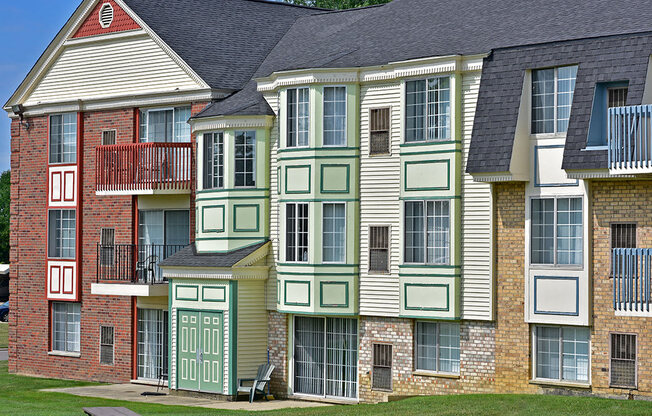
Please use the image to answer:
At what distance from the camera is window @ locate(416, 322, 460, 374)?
27672 mm

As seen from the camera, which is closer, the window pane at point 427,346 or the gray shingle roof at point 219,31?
the window pane at point 427,346

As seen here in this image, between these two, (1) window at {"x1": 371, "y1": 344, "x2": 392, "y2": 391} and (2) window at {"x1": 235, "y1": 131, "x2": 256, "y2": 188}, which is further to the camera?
(2) window at {"x1": 235, "y1": 131, "x2": 256, "y2": 188}

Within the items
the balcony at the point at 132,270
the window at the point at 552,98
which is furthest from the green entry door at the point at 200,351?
the window at the point at 552,98

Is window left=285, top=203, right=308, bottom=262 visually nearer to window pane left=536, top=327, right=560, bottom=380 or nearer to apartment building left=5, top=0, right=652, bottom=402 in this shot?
apartment building left=5, top=0, right=652, bottom=402

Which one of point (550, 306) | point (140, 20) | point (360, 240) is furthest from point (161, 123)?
point (550, 306)

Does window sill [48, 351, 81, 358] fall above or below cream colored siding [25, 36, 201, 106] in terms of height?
Result: below

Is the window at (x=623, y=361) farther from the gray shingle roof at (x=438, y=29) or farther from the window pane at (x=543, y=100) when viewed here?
the gray shingle roof at (x=438, y=29)

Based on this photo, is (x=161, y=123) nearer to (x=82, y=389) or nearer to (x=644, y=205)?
(x=82, y=389)

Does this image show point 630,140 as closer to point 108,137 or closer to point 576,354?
point 576,354

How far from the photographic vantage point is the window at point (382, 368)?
94.8ft

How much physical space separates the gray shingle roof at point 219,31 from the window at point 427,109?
7292mm

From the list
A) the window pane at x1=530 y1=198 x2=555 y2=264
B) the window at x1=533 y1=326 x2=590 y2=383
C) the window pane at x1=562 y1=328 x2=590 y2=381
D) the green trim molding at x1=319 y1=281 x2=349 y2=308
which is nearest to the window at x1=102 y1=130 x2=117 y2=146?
the green trim molding at x1=319 y1=281 x2=349 y2=308

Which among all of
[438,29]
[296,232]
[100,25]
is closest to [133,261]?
[296,232]

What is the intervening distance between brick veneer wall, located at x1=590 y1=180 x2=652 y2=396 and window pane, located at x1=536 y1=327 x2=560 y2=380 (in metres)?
1.00
